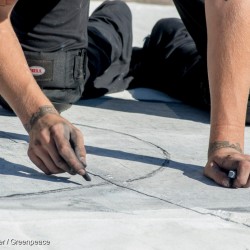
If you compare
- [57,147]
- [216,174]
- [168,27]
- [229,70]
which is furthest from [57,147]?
[168,27]

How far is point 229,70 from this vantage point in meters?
2.46

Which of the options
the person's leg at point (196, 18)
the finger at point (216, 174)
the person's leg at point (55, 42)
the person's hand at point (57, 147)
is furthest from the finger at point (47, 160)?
the person's leg at point (196, 18)

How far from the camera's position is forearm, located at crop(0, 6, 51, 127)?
94.2 inches

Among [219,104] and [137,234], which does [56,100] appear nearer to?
[219,104]

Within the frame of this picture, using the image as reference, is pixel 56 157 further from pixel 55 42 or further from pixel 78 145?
pixel 55 42

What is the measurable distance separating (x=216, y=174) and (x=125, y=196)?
0.27 metres

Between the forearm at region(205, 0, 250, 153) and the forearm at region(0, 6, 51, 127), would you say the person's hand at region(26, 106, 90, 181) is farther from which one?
the forearm at region(205, 0, 250, 153)

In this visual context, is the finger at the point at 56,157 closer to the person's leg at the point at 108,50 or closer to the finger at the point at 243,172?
the finger at the point at 243,172

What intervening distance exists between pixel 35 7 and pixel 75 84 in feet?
0.98

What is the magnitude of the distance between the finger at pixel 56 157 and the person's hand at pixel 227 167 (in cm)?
37

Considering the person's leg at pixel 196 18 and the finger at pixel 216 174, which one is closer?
the finger at pixel 216 174

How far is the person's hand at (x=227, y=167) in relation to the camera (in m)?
2.30

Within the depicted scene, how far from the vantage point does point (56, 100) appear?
10.5ft

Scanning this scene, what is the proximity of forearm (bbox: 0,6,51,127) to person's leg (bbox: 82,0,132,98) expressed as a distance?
Result: 1.02 m
